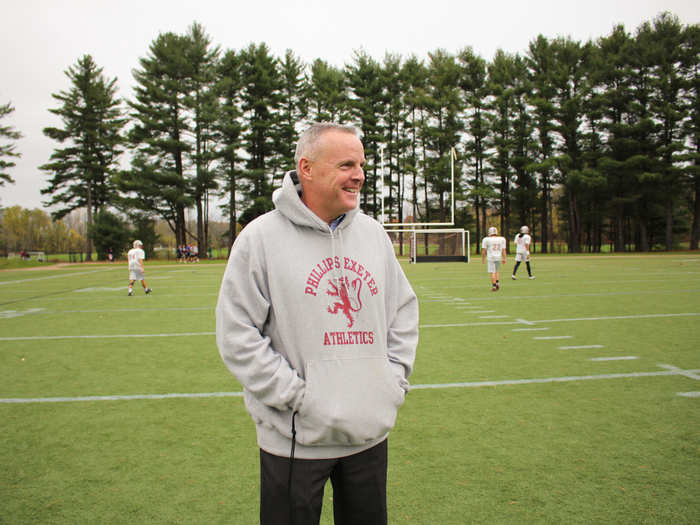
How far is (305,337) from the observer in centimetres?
166

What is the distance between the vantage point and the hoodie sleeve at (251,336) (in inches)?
63.9

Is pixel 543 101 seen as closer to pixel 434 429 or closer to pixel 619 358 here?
pixel 619 358

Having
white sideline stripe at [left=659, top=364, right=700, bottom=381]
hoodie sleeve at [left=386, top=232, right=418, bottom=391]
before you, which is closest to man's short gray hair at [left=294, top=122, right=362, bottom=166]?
hoodie sleeve at [left=386, top=232, right=418, bottom=391]

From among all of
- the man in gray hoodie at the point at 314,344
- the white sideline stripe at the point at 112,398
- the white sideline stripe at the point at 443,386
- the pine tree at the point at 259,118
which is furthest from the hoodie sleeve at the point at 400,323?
the pine tree at the point at 259,118

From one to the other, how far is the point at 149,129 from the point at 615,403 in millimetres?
47516

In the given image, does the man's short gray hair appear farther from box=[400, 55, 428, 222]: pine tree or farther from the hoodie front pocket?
box=[400, 55, 428, 222]: pine tree

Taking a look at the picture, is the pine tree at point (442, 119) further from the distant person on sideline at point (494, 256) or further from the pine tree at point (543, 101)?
the distant person on sideline at point (494, 256)

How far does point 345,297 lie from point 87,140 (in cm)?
5543

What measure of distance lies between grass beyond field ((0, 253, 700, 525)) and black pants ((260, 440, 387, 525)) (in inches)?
→ 40.7

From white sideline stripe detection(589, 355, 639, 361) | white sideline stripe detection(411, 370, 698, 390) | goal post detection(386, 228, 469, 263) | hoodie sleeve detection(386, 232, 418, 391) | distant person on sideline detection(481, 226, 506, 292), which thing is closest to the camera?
hoodie sleeve detection(386, 232, 418, 391)

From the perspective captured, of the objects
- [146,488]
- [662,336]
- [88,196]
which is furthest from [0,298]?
[88,196]

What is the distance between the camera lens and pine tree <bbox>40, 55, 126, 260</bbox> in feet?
155

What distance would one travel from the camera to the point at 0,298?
13773 millimetres

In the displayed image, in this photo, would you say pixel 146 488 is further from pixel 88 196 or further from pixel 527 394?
pixel 88 196
